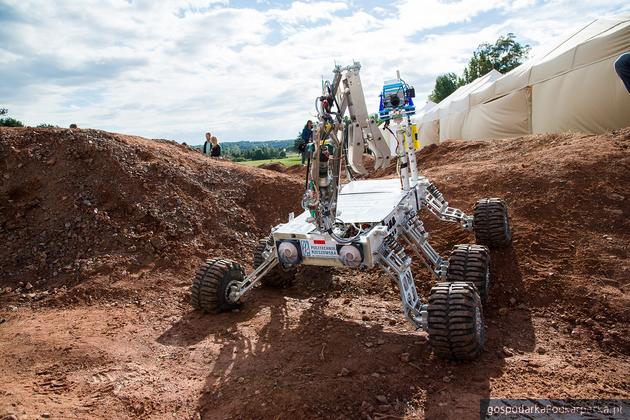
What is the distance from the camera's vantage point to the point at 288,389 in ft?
12.5

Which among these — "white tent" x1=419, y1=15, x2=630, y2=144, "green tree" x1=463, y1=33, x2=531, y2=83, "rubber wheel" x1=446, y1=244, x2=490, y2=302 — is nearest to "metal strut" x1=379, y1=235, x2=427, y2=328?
"rubber wheel" x1=446, y1=244, x2=490, y2=302

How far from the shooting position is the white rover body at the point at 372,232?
4211mm

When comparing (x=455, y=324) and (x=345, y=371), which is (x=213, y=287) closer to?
(x=345, y=371)

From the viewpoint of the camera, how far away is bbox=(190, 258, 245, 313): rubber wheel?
5.36m

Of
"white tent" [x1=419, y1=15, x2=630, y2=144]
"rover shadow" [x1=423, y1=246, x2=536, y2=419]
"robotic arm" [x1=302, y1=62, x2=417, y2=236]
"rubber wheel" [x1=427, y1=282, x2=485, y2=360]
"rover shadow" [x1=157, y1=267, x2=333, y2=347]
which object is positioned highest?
"white tent" [x1=419, y1=15, x2=630, y2=144]

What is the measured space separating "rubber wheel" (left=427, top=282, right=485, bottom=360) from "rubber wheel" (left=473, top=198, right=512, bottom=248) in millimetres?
2498

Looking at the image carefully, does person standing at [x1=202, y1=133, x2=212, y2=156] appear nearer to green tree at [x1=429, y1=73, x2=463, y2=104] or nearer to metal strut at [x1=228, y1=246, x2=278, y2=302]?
metal strut at [x1=228, y1=246, x2=278, y2=302]

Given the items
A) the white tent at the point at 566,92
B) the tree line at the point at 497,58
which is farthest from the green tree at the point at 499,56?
the white tent at the point at 566,92

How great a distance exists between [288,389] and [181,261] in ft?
12.9

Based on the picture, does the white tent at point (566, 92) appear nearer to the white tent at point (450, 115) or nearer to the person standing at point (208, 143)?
the white tent at point (450, 115)

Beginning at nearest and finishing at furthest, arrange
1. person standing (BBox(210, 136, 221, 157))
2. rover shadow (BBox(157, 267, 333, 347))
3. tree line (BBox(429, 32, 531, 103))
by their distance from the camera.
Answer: rover shadow (BBox(157, 267, 333, 347)) < person standing (BBox(210, 136, 221, 157)) < tree line (BBox(429, 32, 531, 103))

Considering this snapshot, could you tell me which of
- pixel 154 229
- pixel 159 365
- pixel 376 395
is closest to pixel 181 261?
pixel 154 229

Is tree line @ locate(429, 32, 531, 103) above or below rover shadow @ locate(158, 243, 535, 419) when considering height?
above

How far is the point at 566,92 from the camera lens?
13.1 m
